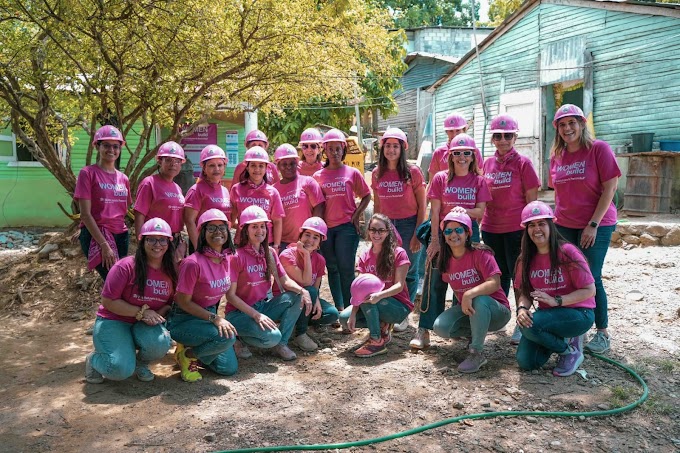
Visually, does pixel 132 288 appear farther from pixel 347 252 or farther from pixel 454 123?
pixel 454 123

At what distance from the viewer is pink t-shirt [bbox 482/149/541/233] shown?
482cm

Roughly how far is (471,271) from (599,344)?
1.18 m

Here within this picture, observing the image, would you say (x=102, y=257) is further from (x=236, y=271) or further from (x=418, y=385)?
(x=418, y=385)

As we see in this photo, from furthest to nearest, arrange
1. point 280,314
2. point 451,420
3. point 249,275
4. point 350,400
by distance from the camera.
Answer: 1. point 280,314
2. point 249,275
3. point 350,400
4. point 451,420

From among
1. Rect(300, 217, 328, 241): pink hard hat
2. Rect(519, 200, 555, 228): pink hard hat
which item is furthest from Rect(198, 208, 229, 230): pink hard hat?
Rect(519, 200, 555, 228): pink hard hat

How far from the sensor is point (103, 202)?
16.3 ft

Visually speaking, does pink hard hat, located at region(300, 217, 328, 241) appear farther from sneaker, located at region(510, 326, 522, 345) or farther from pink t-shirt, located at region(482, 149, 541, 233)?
sneaker, located at region(510, 326, 522, 345)

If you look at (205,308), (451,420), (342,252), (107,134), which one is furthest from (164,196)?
(451,420)

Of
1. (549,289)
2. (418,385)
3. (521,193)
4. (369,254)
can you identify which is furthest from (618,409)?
(369,254)

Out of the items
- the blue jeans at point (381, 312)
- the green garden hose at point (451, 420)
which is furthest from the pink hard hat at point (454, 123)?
the green garden hose at point (451, 420)

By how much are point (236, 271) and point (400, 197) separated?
5.51 ft

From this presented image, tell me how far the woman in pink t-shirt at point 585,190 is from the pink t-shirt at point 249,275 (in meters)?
2.35

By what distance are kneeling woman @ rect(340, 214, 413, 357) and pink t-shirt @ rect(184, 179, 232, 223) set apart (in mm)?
1300

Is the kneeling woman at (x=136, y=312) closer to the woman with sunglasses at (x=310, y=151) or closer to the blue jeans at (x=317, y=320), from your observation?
the blue jeans at (x=317, y=320)
